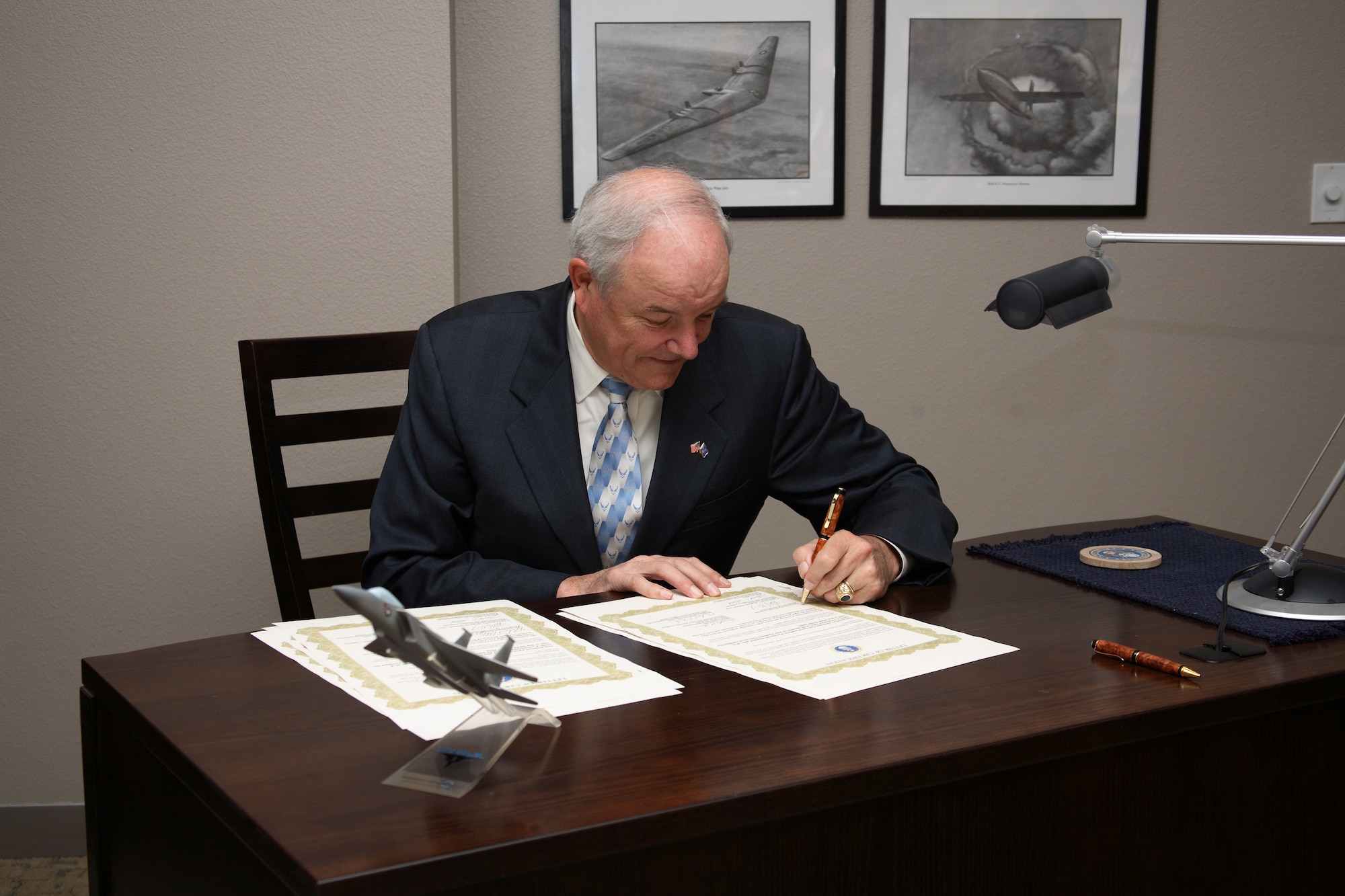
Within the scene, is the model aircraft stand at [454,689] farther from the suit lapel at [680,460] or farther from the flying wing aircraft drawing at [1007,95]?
the flying wing aircraft drawing at [1007,95]

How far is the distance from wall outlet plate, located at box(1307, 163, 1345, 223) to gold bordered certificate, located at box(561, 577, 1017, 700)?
254 cm

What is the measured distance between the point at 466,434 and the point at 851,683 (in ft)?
2.85

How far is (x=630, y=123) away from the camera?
2934mm

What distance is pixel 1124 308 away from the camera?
3285 millimetres

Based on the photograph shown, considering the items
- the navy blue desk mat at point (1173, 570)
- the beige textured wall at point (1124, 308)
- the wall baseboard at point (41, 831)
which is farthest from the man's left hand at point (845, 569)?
the wall baseboard at point (41, 831)

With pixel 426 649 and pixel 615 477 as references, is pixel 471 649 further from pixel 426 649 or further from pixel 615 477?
pixel 615 477

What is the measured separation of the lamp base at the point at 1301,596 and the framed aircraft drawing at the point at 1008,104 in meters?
1.74

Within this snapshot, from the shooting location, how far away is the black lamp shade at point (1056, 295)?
1529mm

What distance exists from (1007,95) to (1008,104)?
0.03 metres

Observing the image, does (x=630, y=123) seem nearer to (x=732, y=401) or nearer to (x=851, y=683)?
(x=732, y=401)

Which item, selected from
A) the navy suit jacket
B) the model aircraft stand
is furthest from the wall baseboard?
the model aircraft stand

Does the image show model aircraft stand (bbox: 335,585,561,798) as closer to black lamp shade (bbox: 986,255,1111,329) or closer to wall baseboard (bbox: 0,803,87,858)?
black lamp shade (bbox: 986,255,1111,329)

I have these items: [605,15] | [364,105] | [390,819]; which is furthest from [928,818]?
[605,15]

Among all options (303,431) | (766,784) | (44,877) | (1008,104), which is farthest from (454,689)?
(1008,104)
